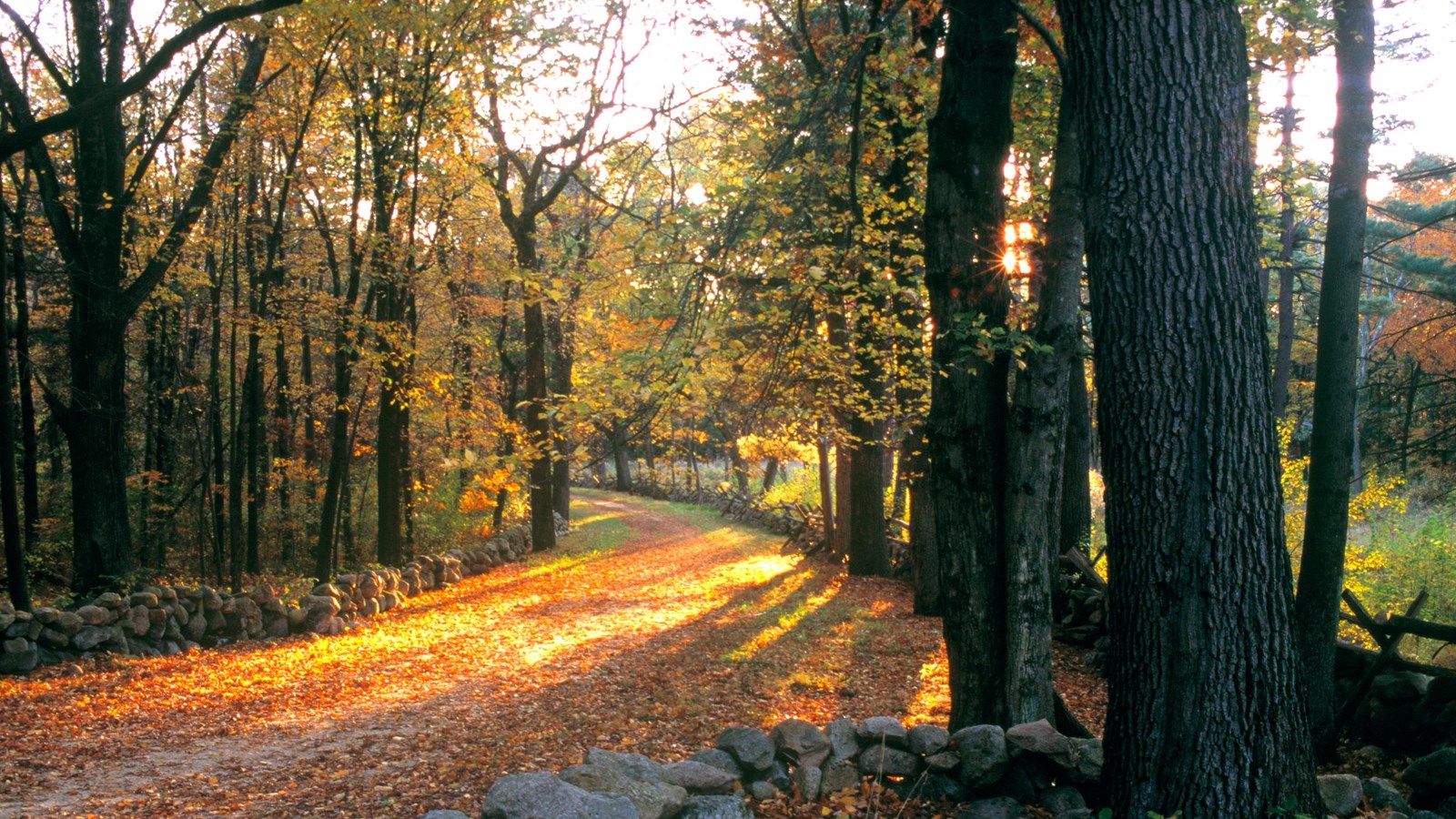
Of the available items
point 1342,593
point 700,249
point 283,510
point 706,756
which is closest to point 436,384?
point 283,510

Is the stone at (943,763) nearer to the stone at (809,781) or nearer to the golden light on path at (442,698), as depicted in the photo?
the stone at (809,781)

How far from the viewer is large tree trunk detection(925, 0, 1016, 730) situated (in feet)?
19.1

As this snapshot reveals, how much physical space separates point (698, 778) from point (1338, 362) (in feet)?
17.0

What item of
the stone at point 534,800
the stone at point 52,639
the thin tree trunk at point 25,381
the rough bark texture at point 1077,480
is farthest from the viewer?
the rough bark texture at point 1077,480

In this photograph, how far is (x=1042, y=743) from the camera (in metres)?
4.76

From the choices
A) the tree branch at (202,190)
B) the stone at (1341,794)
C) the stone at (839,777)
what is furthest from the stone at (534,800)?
the tree branch at (202,190)

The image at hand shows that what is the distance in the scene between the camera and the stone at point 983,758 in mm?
4797

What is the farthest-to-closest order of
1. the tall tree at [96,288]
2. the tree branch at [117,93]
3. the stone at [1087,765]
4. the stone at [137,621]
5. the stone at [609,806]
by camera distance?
the tall tree at [96,288]
the stone at [137,621]
the tree branch at [117,93]
the stone at [1087,765]
the stone at [609,806]

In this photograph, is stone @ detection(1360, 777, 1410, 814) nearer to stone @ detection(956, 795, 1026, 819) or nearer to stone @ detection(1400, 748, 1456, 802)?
stone @ detection(1400, 748, 1456, 802)

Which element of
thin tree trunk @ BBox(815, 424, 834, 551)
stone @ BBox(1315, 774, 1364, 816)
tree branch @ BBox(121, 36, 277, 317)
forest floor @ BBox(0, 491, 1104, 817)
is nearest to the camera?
stone @ BBox(1315, 774, 1364, 816)

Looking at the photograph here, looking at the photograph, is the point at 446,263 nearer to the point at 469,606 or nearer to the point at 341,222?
the point at 341,222

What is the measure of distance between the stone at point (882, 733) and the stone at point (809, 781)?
0.35 metres

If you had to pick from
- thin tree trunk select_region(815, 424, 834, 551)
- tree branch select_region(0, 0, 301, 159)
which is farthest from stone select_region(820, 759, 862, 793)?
thin tree trunk select_region(815, 424, 834, 551)

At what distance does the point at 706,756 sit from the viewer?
492cm
